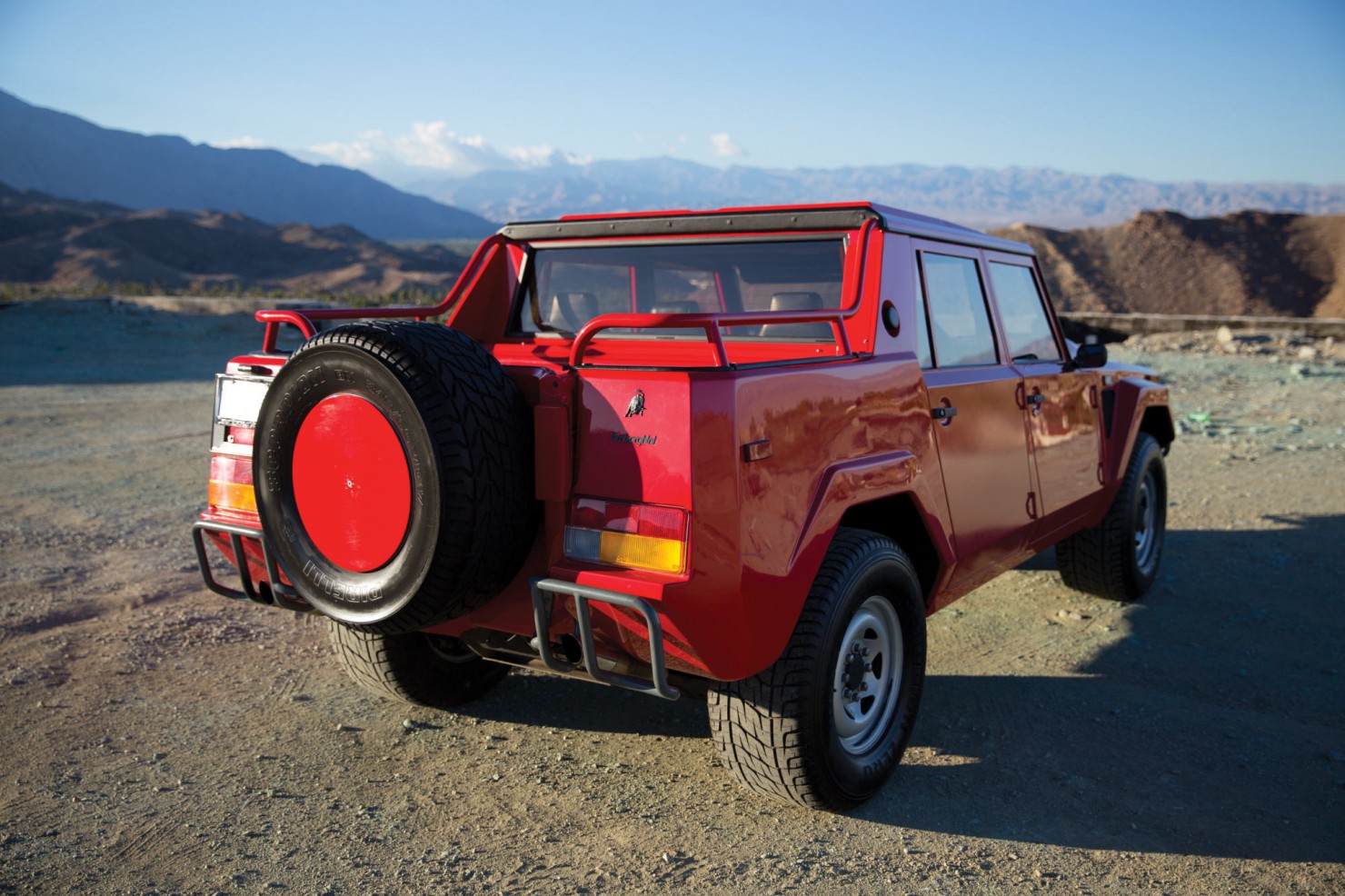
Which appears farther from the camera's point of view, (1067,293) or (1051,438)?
(1067,293)

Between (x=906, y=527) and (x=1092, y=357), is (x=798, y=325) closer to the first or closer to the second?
(x=906, y=527)

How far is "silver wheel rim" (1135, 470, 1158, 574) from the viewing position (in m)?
5.53

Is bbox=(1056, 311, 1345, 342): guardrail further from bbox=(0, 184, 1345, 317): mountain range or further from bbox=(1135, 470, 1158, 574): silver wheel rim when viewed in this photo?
bbox=(1135, 470, 1158, 574): silver wheel rim

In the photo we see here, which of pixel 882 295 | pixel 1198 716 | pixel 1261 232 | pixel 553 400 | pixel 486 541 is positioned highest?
pixel 1261 232

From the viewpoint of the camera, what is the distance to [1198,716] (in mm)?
3963

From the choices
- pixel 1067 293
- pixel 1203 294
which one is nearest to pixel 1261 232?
pixel 1203 294

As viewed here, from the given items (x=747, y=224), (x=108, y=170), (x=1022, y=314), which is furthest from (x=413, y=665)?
(x=108, y=170)

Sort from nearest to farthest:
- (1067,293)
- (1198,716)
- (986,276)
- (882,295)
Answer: (882,295)
(1198,716)
(986,276)
(1067,293)

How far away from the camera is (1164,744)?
371 cm

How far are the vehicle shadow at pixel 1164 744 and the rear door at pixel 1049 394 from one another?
78cm

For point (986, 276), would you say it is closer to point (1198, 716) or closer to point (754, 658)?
point (1198, 716)

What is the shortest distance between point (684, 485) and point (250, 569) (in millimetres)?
1666

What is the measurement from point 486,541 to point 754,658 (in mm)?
785

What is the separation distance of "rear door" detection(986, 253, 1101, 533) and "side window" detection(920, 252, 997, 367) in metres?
0.18
